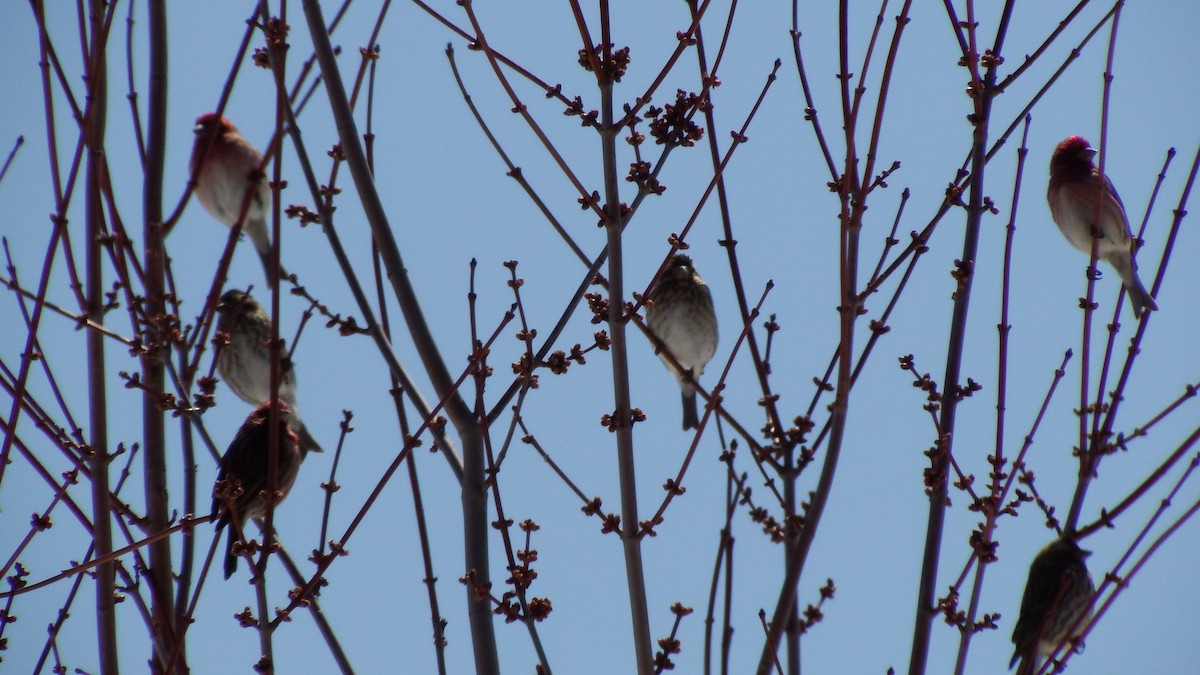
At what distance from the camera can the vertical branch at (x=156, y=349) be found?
2711mm

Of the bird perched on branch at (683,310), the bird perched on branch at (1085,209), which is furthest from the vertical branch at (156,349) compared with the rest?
the bird perched on branch at (1085,209)

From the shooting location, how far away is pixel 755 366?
321 cm

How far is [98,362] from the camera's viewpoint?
292 cm

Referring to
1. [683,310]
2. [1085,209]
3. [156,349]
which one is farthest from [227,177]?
[1085,209]

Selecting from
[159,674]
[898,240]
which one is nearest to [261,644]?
[159,674]

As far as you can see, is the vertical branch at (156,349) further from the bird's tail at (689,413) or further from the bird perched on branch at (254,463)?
the bird's tail at (689,413)

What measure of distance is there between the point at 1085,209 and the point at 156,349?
547 centimetres

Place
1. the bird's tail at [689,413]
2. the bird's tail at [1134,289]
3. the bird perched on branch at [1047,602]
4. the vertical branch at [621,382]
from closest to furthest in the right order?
the vertical branch at [621,382] → the bird perched on branch at [1047,602] → the bird's tail at [1134,289] → the bird's tail at [689,413]

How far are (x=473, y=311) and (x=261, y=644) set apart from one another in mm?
1025

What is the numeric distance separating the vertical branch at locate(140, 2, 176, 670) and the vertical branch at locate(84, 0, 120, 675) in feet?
0.36

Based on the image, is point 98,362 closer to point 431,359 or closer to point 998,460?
point 431,359

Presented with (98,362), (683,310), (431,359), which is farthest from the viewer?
(683,310)

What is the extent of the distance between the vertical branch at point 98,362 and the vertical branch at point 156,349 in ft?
0.36

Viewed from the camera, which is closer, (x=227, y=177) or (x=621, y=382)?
(x=621, y=382)
